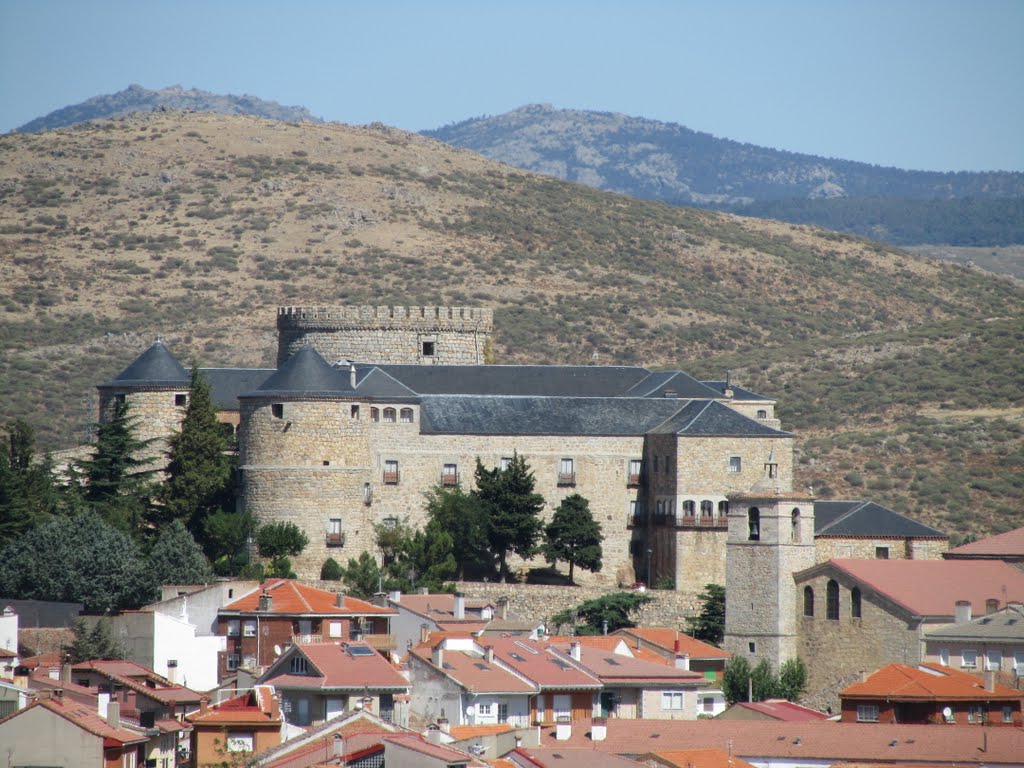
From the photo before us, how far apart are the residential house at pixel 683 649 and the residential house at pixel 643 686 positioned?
1.33 metres

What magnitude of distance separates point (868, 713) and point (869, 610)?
23.8 feet

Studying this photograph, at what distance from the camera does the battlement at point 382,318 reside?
242ft

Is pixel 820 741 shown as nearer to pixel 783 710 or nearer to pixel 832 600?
pixel 783 710

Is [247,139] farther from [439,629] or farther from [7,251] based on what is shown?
[439,629]

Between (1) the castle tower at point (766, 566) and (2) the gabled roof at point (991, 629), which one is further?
(1) the castle tower at point (766, 566)

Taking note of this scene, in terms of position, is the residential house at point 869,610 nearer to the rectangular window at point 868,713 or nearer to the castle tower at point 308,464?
the rectangular window at point 868,713

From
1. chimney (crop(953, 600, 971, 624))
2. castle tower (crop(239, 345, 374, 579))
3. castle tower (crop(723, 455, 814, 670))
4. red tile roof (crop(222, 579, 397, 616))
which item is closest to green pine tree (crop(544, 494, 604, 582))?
castle tower (crop(239, 345, 374, 579))

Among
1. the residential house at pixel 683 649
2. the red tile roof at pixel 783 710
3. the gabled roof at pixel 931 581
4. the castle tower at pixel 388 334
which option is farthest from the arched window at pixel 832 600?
the castle tower at pixel 388 334

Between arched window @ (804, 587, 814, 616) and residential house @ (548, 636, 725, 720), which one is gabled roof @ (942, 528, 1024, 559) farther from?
residential house @ (548, 636, 725, 720)

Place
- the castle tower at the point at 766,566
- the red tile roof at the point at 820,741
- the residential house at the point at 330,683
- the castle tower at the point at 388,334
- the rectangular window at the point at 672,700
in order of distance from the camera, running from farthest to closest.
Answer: the castle tower at the point at 388,334, the castle tower at the point at 766,566, the rectangular window at the point at 672,700, the residential house at the point at 330,683, the red tile roof at the point at 820,741

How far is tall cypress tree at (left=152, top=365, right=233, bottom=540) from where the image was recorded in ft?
201

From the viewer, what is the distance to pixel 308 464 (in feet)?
197

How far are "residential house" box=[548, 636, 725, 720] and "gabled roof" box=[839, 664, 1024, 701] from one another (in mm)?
3827

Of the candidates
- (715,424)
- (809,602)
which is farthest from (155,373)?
(809,602)
